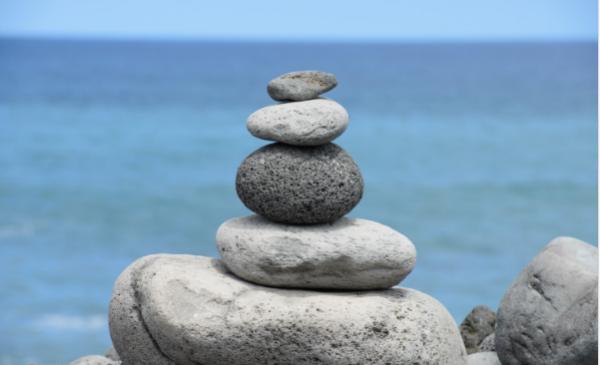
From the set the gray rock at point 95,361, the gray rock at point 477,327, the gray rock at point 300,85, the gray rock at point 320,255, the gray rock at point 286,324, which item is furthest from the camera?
the gray rock at point 477,327

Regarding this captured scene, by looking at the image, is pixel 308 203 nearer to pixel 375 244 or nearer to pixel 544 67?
pixel 375 244

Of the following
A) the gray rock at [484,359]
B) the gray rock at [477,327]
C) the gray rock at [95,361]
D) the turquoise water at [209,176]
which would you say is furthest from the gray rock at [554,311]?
the turquoise water at [209,176]

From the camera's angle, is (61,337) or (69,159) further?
Result: (69,159)

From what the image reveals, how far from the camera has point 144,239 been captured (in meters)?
18.8

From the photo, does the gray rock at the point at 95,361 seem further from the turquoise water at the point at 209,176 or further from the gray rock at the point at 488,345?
the turquoise water at the point at 209,176

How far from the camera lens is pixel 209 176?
23391 millimetres

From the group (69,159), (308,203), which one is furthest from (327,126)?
(69,159)

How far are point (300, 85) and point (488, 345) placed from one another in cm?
348

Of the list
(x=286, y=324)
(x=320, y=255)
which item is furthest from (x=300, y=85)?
(x=286, y=324)

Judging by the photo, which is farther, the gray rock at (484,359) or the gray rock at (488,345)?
the gray rock at (488,345)

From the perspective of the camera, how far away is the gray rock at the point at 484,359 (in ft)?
28.6

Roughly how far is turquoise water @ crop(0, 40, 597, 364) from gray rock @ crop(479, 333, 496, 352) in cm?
633

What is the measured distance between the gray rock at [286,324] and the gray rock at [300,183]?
1.89 feet

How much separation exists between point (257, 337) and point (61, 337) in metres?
8.55
